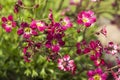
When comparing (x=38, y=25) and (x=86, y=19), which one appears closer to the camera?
(x=38, y=25)

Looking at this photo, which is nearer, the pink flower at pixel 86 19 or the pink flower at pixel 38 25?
the pink flower at pixel 38 25

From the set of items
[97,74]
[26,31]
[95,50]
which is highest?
[26,31]

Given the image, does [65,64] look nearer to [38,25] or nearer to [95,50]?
[95,50]

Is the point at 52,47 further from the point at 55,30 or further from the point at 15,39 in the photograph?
the point at 15,39

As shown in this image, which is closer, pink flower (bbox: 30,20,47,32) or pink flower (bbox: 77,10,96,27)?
pink flower (bbox: 30,20,47,32)

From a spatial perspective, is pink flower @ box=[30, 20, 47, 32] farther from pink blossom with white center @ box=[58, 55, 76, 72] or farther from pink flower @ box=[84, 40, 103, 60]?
pink flower @ box=[84, 40, 103, 60]

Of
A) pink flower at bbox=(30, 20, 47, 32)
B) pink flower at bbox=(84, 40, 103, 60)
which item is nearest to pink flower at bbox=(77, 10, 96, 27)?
pink flower at bbox=(84, 40, 103, 60)

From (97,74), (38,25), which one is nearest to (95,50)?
(97,74)

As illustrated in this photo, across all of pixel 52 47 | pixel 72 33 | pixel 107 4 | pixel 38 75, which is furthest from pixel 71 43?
pixel 107 4

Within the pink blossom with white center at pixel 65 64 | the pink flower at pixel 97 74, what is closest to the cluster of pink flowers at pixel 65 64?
the pink blossom with white center at pixel 65 64

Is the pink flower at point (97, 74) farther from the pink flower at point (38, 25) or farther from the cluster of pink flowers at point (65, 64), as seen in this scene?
the pink flower at point (38, 25)

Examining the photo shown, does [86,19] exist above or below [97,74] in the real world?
above
